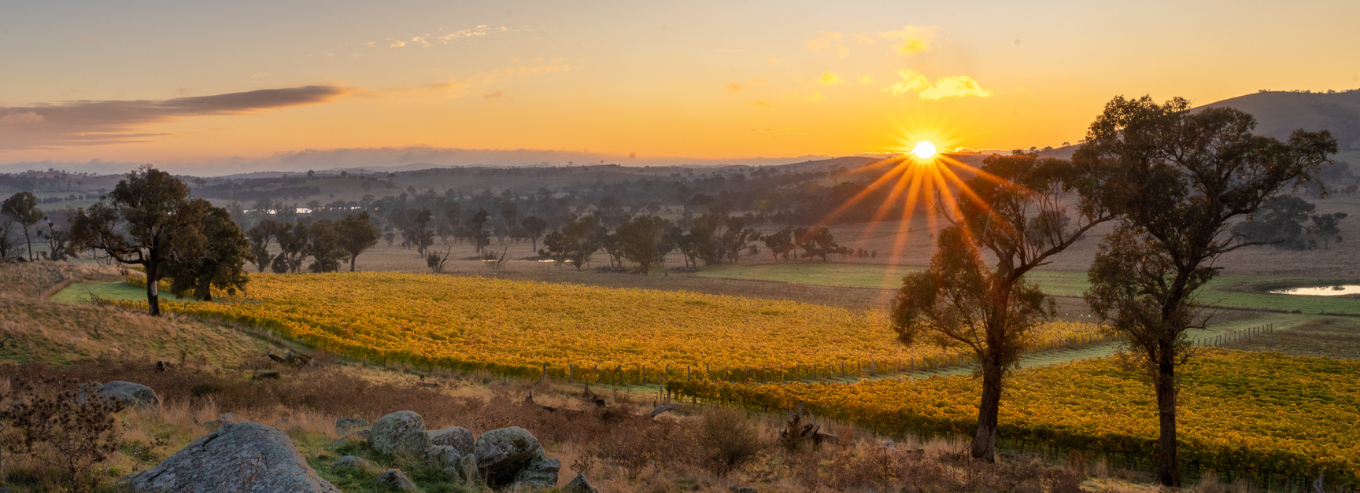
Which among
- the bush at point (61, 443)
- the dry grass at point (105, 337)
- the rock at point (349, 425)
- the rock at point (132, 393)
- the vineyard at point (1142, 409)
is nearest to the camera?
the bush at point (61, 443)

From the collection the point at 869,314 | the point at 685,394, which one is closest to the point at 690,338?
the point at 685,394

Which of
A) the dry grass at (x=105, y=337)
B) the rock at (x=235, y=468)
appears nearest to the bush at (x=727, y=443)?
the rock at (x=235, y=468)

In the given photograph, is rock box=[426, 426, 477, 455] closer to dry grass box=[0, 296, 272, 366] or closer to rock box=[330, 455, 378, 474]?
rock box=[330, 455, 378, 474]

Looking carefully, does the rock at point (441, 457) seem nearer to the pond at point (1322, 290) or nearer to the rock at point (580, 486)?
the rock at point (580, 486)

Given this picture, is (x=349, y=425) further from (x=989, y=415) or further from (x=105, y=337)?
(x=105, y=337)

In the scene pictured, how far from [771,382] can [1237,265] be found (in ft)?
332

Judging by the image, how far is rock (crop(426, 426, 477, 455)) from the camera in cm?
1404

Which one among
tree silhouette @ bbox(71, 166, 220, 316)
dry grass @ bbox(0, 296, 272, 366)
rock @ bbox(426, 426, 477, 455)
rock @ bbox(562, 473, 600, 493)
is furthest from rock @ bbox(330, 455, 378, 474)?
tree silhouette @ bbox(71, 166, 220, 316)

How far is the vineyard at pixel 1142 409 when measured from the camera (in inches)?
920

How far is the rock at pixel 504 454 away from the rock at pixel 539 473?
0.13m

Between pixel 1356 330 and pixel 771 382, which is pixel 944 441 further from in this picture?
pixel 1356 330

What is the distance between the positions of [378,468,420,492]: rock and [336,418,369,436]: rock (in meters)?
3.86

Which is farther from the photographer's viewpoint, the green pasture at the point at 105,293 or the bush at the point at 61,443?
the green pasture at the point at 105,293

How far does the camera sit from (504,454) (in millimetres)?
13852
